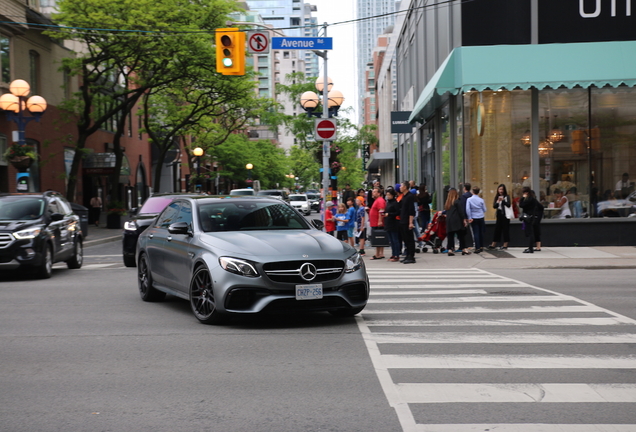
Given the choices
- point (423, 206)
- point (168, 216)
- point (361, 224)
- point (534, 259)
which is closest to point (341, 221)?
point (361, 224)

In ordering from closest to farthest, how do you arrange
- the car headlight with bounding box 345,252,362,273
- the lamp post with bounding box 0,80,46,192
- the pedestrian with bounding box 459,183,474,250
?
the car headlight with bounding box 345,252,362,273
the pedestrian with bounding box 459,183,474,250
the lamp post with bounding box 0,80,46,192

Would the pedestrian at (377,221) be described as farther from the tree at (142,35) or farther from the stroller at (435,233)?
the tree at (142,35)

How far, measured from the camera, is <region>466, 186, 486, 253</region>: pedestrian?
65.5 ft

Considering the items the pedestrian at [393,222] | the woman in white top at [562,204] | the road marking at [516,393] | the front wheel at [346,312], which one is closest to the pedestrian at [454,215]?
the pedestrian at [393,222]

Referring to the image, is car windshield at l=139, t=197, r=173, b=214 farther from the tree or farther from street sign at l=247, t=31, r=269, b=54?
the tree

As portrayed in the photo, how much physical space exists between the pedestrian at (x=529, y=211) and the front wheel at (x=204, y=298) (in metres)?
12.7

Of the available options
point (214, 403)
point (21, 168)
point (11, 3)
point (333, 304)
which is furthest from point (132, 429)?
point (11, 3)

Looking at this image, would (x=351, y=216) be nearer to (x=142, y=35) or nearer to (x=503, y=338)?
(x=503, y=338)

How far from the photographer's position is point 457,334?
334 inches

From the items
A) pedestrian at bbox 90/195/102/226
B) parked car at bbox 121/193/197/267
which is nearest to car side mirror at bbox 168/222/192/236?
parked car at bbox 121/193/197/267

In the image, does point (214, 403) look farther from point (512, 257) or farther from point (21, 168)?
point (21, 168)

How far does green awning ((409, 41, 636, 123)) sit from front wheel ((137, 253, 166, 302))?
39.6 ft

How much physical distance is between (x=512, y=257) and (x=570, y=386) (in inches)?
528

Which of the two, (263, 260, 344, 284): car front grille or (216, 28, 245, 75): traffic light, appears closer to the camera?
(263, 260, 344, 284): car front grille
